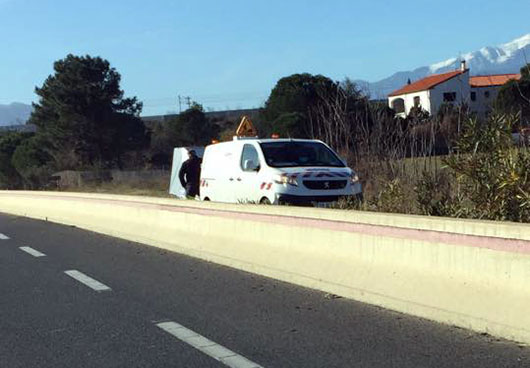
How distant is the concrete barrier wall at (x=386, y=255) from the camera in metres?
5.64

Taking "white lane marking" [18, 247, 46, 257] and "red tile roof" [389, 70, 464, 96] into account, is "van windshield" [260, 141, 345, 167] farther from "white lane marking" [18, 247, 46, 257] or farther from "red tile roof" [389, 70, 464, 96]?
"red tile roof" [389, 70, 464, 96]

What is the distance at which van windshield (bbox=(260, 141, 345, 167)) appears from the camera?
13602 mm

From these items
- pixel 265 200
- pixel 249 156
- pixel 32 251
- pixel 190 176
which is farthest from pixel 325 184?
pixel 190 176

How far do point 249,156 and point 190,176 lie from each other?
4167 mm

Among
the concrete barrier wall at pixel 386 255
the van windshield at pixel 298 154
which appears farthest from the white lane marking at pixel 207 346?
the van windshield at pixel 298 154

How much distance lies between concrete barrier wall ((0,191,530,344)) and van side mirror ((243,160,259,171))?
2.24 meters

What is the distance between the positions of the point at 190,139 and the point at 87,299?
215ft

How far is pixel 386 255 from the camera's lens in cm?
695

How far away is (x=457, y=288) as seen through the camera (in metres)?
6.09

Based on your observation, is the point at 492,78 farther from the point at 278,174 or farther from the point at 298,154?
the point at 278,174

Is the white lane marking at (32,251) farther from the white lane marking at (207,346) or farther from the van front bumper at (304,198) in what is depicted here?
the white lane marking at (207,346)

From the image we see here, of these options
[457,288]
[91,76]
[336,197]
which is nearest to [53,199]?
[336,197]

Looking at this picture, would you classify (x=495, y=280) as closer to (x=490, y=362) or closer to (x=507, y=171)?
(x=490, y=362)

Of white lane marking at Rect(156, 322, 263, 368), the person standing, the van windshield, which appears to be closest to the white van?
the van windshield
